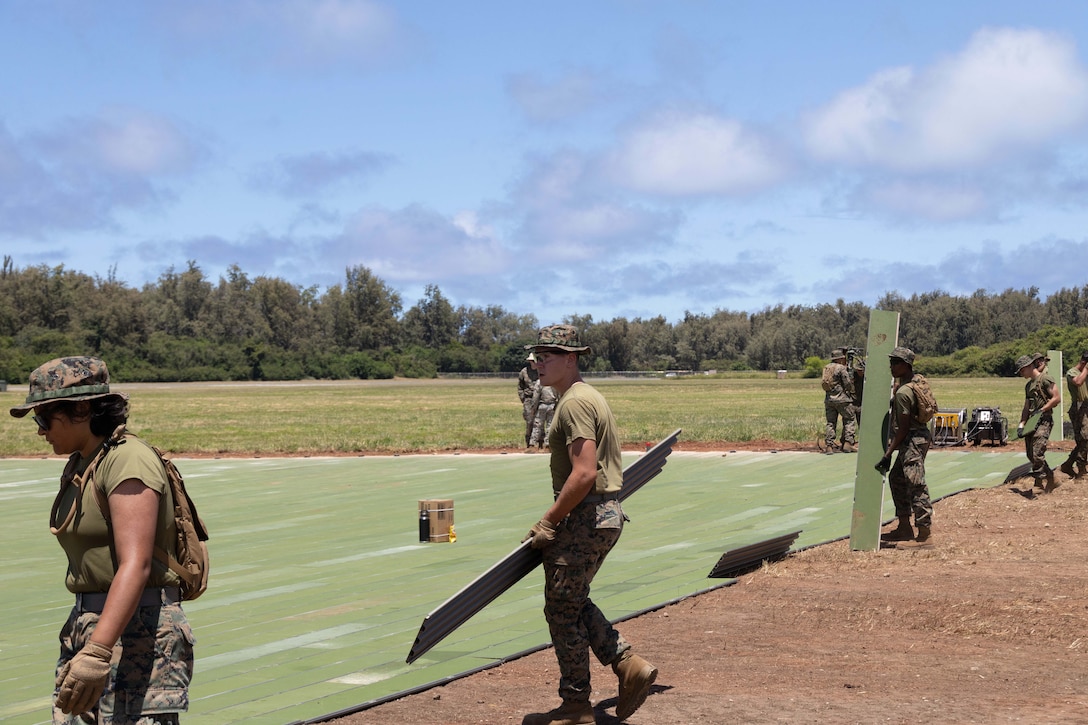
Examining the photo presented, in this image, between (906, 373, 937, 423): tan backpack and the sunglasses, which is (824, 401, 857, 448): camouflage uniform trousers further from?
the sunglasses

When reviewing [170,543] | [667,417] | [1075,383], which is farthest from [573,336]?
[667,417]

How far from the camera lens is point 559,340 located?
233 inches

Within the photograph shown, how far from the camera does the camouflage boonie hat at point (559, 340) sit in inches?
231

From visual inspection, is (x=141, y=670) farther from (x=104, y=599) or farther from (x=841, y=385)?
(x=841, y=385)

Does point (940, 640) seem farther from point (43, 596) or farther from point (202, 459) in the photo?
point (202, 459)

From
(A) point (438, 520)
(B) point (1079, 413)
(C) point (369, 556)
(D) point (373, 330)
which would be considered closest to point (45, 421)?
(C) point (369, 556)

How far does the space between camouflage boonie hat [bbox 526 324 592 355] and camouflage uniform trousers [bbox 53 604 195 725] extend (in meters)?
2.41

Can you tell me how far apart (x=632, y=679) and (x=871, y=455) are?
240 inches

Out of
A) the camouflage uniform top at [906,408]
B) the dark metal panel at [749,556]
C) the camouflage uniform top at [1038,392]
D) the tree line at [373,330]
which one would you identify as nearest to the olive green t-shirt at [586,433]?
the dark metal panel at [749,556]

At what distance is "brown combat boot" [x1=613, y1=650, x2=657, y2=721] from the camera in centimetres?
595

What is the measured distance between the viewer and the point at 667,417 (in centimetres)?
4059

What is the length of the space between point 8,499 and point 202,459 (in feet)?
21.5

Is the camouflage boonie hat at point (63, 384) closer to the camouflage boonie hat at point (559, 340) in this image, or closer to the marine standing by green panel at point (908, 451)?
the camouflage boonie hat at point (559, 340)

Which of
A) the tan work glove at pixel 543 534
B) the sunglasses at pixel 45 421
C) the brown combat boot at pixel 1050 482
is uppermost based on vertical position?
the sunglasses at pixel 45 421
